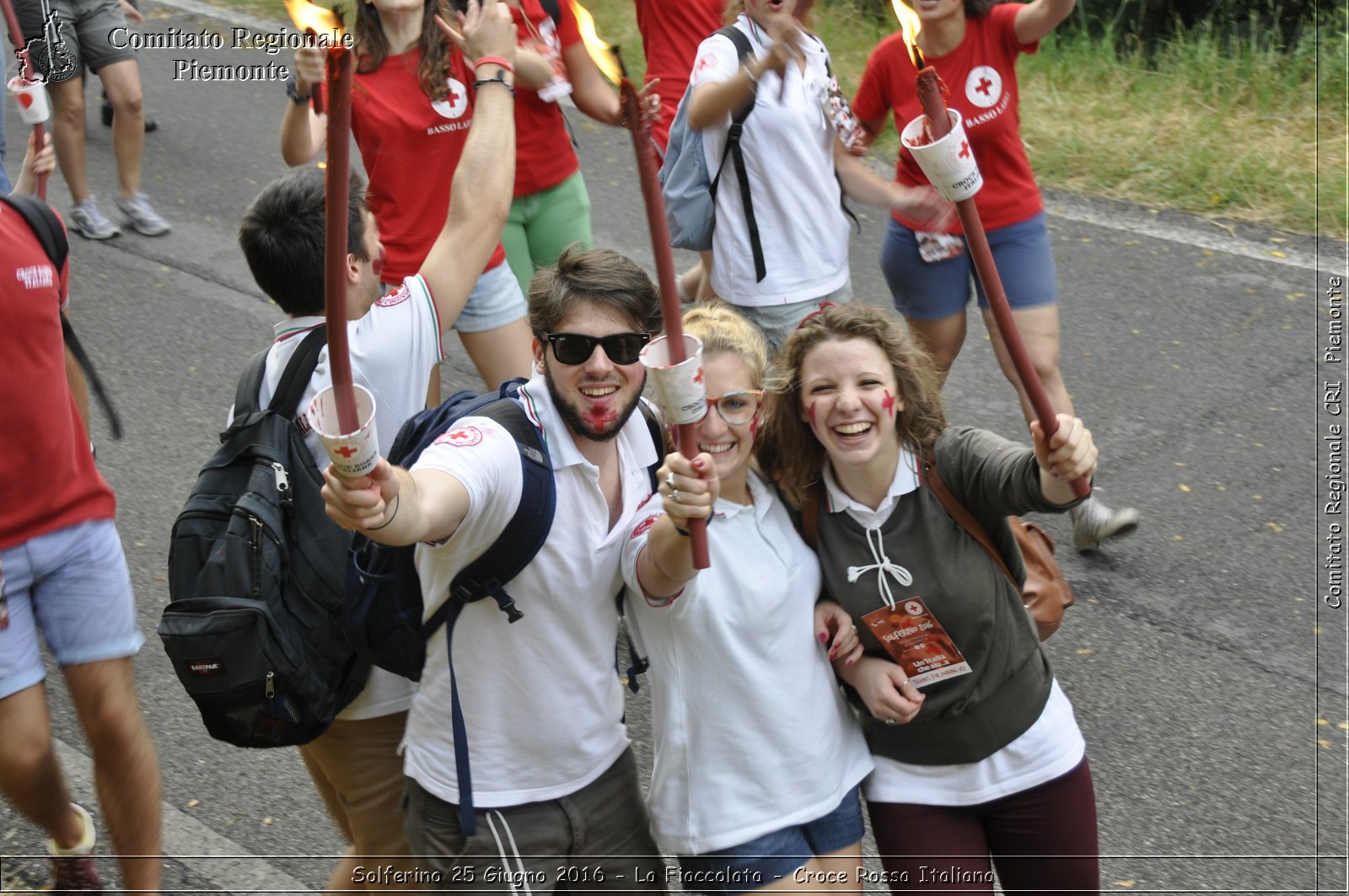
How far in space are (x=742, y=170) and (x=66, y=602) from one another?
7.57 feet

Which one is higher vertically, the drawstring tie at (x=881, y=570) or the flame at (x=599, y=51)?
the flame at (x=599, y=51)

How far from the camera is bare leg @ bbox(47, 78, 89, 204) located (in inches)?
284

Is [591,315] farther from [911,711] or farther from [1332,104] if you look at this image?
[1332,104]

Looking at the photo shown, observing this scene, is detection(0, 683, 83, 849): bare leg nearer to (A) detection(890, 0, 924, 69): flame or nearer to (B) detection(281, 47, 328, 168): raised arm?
(B) detection(281, 47, 328, 168): raised arm

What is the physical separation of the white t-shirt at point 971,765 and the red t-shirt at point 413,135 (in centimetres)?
205

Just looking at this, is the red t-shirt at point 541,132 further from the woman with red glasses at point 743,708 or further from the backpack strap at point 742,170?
the woman with red glasses at point 743,708

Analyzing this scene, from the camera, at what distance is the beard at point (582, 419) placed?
2598 mm

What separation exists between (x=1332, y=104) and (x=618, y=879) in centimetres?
776

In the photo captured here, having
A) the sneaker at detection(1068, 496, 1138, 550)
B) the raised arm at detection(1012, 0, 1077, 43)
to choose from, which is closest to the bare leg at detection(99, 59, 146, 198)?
the raised arm at detection(1012, 0, 1077, 43)

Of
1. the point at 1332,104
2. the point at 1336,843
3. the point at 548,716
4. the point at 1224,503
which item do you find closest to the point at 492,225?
the point at 548,716

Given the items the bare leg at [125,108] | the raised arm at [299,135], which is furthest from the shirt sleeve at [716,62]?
the bare leg at [125,108]

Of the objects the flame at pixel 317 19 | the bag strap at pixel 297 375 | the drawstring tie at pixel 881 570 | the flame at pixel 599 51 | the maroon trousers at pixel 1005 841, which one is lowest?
the maroon trousers at pixel 1005 841

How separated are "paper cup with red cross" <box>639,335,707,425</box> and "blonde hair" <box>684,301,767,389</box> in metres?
0.71

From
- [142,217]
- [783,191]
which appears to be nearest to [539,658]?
[783,191]
